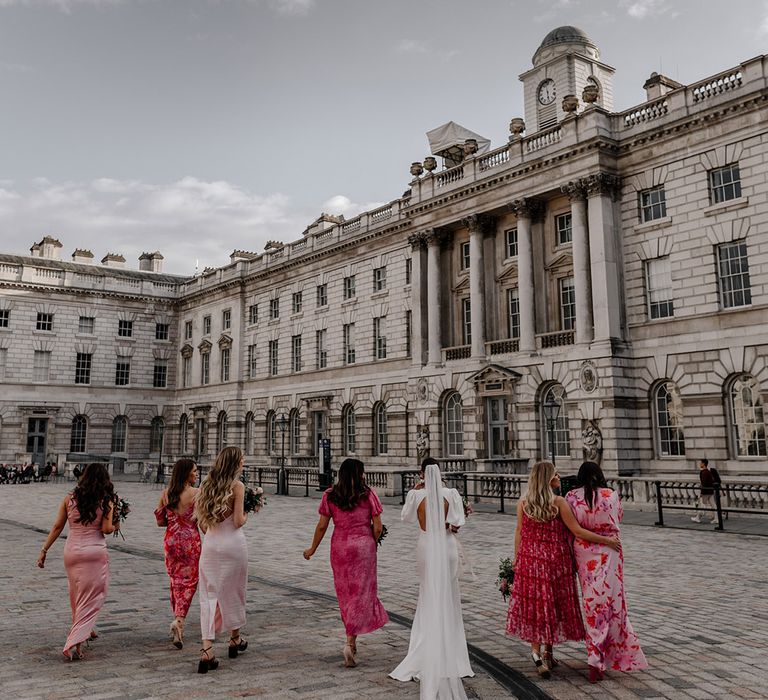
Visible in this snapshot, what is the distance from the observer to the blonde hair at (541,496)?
6.23 meters

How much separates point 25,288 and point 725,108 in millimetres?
43653

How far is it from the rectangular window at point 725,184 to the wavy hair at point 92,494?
23.4 m

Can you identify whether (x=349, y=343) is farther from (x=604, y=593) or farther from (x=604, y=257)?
(x=604, y=593)

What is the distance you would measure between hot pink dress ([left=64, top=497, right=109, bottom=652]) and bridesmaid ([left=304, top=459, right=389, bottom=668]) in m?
2.08

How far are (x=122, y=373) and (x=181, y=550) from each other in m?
47.5

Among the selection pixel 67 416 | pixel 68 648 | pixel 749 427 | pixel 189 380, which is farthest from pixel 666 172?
pixel 67 416

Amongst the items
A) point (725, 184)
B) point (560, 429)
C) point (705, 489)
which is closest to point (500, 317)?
point (560, 429)

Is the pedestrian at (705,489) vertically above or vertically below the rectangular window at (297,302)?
below

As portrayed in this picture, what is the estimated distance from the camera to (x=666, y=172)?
84.7 ft

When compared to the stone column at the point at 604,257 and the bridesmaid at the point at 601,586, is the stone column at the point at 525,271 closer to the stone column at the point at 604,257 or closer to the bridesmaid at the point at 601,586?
the stone column at the point at 604,257

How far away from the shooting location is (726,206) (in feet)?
78.6

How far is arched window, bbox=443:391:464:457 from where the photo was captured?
31719 millimetres

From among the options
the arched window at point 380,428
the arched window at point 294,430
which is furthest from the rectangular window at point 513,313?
the arched window at point 294,430

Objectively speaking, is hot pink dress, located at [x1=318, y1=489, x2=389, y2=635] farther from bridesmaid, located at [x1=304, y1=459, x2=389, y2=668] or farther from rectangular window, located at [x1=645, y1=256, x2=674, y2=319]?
rectangular window, located at [x1=645, y1=256, x2=674, y2=319]
